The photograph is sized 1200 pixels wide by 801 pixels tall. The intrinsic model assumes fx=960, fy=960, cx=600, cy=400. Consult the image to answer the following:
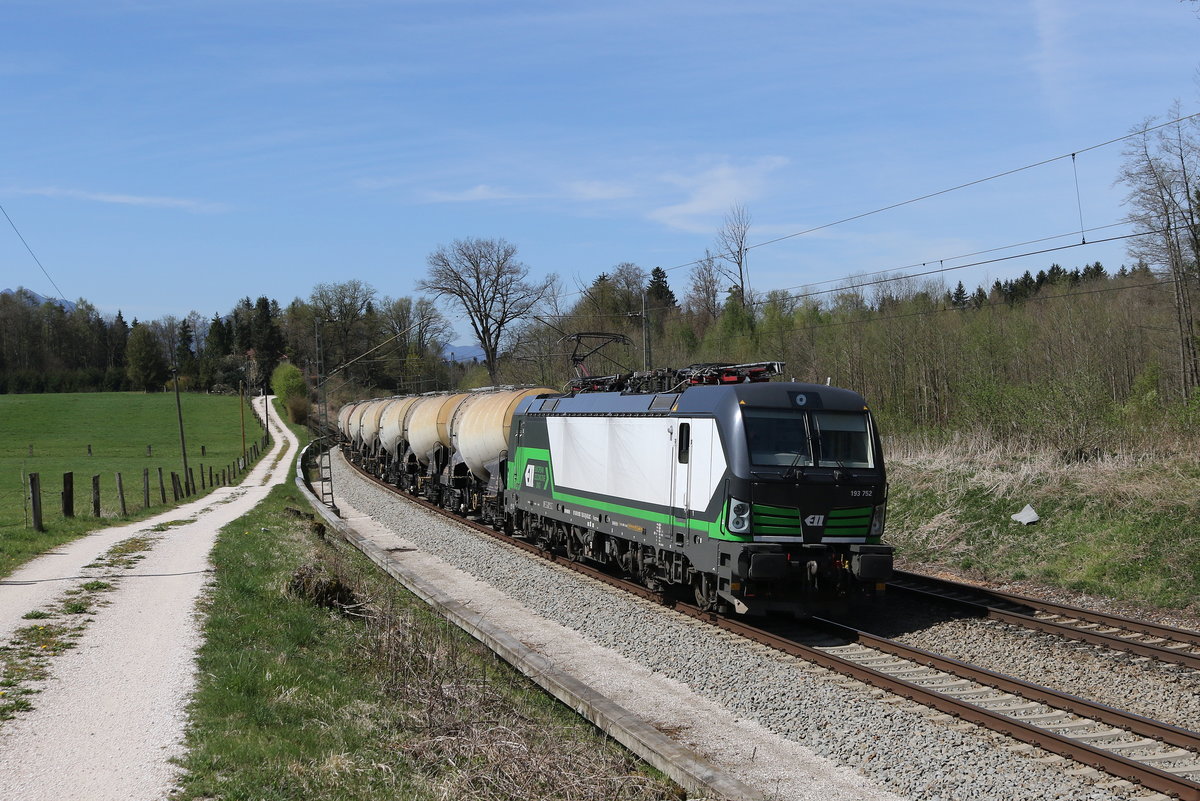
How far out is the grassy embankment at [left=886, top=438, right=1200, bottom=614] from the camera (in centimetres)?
1413

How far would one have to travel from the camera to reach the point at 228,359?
451 feet

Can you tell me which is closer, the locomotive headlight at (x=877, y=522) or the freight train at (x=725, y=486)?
the freight train at (x=725, y=486)

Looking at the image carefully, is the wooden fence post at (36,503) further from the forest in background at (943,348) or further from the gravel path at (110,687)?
the forest in background at (943,348)

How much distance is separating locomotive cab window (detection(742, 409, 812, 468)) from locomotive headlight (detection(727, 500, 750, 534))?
57cm

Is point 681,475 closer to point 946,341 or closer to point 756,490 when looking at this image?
point 756,490

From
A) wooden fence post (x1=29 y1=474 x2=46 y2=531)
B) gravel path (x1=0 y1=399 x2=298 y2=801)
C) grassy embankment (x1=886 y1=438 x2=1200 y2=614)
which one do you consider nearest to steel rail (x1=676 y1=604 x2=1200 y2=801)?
grassy embankment (x1=886 y1=438 x2=1200 y2=614)

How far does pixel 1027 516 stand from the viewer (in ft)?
57.0

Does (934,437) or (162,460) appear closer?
(934,437)

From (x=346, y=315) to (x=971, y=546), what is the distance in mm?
101234

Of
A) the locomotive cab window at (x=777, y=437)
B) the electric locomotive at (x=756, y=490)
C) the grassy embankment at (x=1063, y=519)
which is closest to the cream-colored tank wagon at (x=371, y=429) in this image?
the grassy embankment at (x=1063, y=519)

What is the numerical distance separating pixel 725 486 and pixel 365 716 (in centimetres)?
561

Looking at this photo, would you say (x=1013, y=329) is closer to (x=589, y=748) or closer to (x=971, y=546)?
(x=971, y=546)

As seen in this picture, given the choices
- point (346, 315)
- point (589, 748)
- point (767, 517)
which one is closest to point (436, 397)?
point (767, 517)

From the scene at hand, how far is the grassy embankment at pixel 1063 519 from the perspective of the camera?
556 inches
